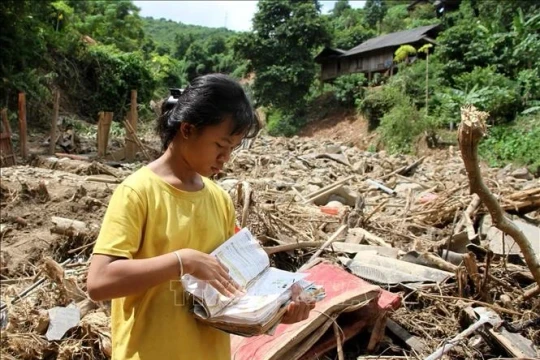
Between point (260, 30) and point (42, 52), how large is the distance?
43.2ft

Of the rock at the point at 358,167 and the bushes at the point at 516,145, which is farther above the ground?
the bushes at the point at 516,145

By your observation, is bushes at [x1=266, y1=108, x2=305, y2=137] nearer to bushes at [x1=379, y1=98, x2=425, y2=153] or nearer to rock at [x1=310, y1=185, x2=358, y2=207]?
bushes at [x1=379, y1=98, x2=425, y2=153]

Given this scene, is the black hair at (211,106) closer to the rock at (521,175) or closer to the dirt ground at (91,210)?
the dirt ground at (91,210)

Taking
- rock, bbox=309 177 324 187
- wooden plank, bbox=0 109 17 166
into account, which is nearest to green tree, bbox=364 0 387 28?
rock, bbox=309 177 324 187

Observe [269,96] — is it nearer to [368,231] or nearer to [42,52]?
[42,52]

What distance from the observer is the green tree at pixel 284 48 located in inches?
1038

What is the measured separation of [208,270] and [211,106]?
458 millimetres

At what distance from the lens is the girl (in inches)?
48.0

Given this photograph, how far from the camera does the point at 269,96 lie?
26906 millimetres

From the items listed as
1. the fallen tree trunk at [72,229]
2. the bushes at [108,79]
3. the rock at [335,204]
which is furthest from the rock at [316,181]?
the bushes at [108,79]

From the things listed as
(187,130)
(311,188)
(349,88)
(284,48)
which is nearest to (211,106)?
(187,130)

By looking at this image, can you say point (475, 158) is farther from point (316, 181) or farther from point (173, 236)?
point (316, 181)

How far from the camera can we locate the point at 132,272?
120 cm

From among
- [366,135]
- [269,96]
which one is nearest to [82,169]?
[366,135]
